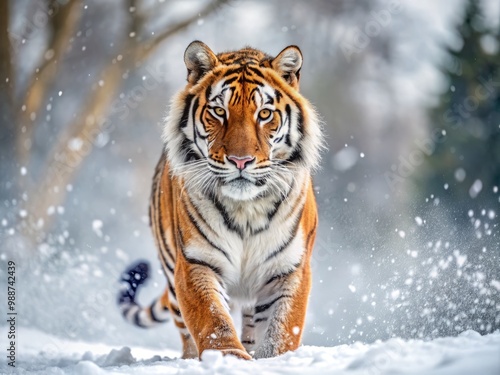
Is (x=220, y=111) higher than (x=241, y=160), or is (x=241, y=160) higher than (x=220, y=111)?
(x=220, y=111)

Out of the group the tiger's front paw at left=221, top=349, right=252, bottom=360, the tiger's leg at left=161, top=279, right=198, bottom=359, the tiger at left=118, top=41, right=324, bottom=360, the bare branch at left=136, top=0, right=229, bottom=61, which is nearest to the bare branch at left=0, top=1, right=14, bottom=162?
the bare branch at left=136, top=0, right=229, bottom=61

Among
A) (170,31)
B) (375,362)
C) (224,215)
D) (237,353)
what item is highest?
(170,31)

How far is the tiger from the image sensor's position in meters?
2.69

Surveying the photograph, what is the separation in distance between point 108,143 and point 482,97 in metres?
4.29

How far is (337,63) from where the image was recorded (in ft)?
25.7

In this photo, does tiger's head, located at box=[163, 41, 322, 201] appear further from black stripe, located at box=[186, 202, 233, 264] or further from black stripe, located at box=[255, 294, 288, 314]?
black stripe, located at box=[255, 294, 288, 314]

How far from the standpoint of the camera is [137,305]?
3.87 meters

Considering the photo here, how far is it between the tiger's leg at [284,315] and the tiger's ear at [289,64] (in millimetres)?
827

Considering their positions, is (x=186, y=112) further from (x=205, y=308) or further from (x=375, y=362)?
(x=375, y=362)

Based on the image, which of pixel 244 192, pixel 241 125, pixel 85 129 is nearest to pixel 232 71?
pixel 241 125

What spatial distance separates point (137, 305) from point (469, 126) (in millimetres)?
4817

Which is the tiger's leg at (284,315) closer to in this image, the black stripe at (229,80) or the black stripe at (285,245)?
the black stripe at (285,245)

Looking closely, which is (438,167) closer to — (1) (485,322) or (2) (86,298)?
(1) (485,322)

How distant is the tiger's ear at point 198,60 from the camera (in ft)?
9.65
